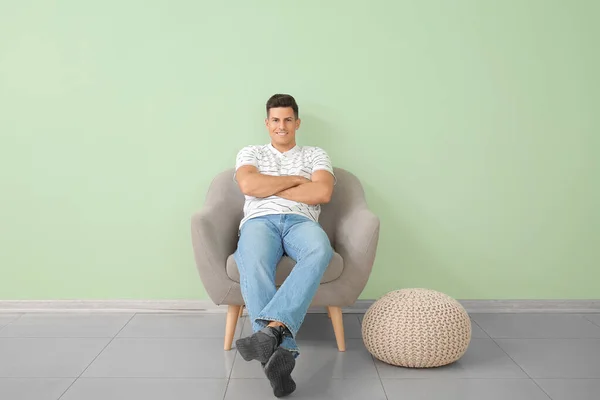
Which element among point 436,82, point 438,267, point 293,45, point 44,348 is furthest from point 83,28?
point 438,267

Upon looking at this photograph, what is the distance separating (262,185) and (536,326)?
159 centimetres

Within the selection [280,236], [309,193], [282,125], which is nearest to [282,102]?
[282,125]

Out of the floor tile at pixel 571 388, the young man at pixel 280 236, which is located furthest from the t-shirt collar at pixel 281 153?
the floor tile at pixel 571 388

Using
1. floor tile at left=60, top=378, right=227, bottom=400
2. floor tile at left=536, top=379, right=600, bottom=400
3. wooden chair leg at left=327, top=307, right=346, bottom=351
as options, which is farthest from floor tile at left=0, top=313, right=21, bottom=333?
floor tile at left=536, top=379, right=600, bottom=400

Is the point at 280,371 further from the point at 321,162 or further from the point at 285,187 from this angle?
the point at 321,162

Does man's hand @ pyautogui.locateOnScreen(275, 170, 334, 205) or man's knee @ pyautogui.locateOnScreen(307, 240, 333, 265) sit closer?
man's knee @ pyautogui.locateOnScreen(307, 240, 333, 265)

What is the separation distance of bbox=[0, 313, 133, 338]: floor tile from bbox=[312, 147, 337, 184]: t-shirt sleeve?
1289 mm

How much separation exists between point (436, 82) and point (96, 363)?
220cm

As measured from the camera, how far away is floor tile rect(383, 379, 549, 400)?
2291 millimetres

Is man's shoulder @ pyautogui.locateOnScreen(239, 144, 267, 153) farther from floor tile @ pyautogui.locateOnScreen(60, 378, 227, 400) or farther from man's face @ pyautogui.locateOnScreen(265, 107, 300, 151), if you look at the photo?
floor tile @ pyautogui.locateOnScreen(60, 378, 227, 400)

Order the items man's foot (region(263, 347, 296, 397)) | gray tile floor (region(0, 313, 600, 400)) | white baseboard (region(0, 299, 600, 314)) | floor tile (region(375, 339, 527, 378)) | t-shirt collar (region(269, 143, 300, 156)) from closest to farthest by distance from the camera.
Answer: man's foot (region(263, 347, 296, 397)) < gray tile floor (region(0, 313, 600, 400)) < floor tile (region(375, 339, 527, 378)) < t-shirt collar (region(269, 143, 300, 156)) < white baseboard (region(0, 299, 600, 314))

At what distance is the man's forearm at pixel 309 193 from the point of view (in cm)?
292

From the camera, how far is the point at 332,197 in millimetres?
3234

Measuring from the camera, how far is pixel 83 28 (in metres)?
3.32
